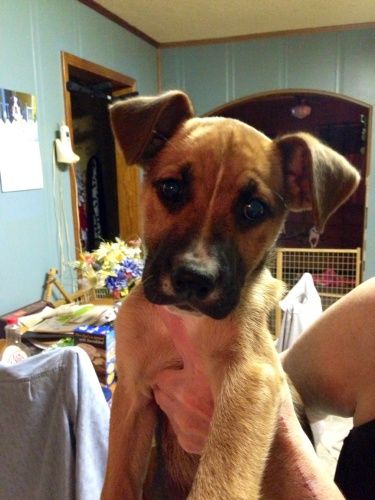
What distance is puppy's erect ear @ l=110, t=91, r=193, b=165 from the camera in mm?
1307

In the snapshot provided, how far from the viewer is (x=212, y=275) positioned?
1068mm

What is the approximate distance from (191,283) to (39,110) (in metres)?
2.55

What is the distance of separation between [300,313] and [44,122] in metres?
2.24

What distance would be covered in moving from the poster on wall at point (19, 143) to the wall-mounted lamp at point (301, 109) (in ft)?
13.1

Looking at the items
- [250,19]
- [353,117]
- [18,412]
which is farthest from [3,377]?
[353,117]

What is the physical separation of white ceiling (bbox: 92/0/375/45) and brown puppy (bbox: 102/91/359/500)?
306 cm

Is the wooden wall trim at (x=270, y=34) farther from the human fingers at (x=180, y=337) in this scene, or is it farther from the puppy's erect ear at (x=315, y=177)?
the human fingers at (x=180, y=337)

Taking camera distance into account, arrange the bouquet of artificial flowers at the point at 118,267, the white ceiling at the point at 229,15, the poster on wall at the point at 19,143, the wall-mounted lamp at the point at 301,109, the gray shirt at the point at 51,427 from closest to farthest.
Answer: the gray shirt at the point at 51,427 → the bouquet of artificial flowers at the point at 118,267 → the poster on wall at the point at 19,143 → the white ceiling at the point at 229,15 → the wall-mounted lamp at the point at 301,109

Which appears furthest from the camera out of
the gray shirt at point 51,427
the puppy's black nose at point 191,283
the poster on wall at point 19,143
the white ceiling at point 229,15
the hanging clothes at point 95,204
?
the hanging clothes at point 95,204

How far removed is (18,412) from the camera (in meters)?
1.38

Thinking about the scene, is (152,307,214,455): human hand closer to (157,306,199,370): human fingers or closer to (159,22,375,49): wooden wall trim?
(157,306,199,370): human fingers

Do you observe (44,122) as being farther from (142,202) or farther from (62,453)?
(62,453)

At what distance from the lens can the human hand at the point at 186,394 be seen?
1.29m

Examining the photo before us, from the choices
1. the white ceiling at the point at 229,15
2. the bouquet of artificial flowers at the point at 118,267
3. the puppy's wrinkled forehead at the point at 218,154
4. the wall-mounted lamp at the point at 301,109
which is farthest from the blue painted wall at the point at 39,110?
the wall-mounted lamp at the point at 301,109
